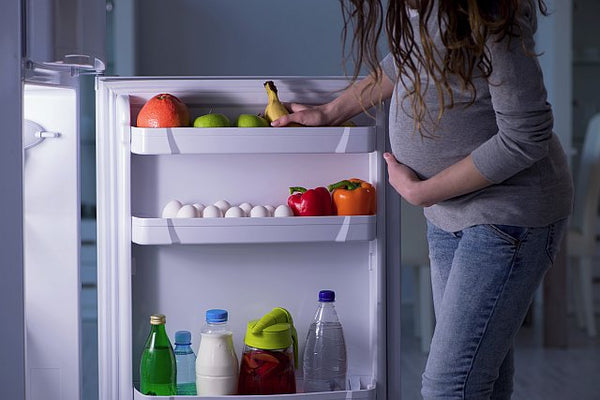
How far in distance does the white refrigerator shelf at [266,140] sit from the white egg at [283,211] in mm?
111

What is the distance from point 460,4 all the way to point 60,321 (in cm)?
101

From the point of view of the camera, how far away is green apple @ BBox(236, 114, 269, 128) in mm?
1597

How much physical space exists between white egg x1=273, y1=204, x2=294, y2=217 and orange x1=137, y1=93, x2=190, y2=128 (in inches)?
9.5

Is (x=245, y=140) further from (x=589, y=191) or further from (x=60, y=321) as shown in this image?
(x=589, y=191)

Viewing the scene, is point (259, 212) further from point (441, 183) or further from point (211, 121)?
point (441, 183)

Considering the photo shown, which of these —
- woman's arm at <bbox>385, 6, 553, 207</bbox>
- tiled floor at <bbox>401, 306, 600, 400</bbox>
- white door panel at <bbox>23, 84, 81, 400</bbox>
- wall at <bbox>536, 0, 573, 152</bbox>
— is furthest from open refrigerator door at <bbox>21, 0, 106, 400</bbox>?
wall at <bbox>536, 0, 573, 152</bbox>

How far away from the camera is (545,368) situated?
3172 mm

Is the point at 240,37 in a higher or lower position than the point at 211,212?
higher

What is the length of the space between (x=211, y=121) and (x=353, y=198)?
30 centimetres

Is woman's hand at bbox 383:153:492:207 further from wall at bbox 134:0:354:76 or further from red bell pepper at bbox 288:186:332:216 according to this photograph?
wall at bbox 134:0:354:76

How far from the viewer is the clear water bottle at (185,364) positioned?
165 centimetres

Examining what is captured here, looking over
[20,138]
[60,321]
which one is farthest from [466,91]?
[60,321]

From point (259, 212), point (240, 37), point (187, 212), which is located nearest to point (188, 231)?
point (187, 212)

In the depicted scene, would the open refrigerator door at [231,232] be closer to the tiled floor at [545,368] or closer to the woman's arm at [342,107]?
the woman's arm at [342,107]
